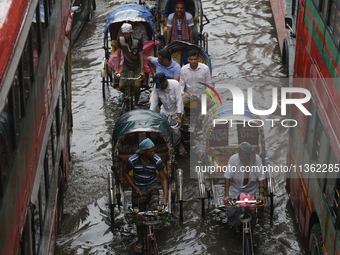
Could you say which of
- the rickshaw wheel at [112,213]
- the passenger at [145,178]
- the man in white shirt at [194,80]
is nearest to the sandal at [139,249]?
the passenger at [145,178]

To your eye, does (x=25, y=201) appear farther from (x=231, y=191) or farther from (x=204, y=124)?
(x=204, y=124)

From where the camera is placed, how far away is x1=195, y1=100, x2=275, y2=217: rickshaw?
1082 centimetres

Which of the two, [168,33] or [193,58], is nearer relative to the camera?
[193,58]

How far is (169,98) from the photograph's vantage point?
1189 cm

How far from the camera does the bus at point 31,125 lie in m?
6.09

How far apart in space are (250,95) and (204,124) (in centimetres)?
385

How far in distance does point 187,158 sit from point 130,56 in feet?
7.70

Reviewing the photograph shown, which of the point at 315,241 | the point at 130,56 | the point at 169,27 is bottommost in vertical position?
the point at 315,241

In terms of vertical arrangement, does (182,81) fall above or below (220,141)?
above

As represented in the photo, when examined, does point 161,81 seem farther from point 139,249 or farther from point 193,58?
point 139,249

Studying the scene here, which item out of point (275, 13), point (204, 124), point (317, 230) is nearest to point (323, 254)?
point (317, 230)

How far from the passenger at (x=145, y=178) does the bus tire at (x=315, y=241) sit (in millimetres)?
2058

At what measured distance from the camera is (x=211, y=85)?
12930mm

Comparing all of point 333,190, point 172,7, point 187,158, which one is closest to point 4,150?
point 333,190
